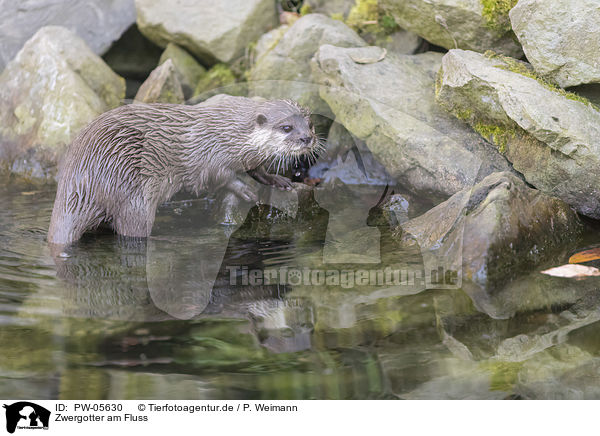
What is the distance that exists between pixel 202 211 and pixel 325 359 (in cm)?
220

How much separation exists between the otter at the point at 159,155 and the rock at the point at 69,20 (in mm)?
2251

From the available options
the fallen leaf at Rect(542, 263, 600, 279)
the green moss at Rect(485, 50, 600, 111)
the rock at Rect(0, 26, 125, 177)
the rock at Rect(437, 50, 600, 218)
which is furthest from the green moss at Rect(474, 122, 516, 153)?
the rock at Rect(0, 26, 125, 177)

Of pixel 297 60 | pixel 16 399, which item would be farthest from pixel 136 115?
pixel 16 399

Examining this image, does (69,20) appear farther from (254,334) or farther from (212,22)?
(254,334)

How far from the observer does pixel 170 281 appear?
3152 mm

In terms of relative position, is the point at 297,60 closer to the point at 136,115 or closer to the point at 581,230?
the point at 136,115

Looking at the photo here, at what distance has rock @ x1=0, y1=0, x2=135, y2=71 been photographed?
5.52 metres

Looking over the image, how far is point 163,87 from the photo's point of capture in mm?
4809

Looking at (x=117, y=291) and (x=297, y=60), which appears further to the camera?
(x=297, y=60)

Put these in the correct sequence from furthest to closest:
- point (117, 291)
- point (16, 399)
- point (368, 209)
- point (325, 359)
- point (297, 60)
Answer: point (297, 60) < point (368, 209) < point (117, 291) < point (325, 359) < point (16, 399)

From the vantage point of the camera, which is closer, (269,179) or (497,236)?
(497,236)

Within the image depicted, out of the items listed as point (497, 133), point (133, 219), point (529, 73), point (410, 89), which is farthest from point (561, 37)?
point (133, 219)

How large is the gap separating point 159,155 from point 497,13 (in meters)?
2.37
